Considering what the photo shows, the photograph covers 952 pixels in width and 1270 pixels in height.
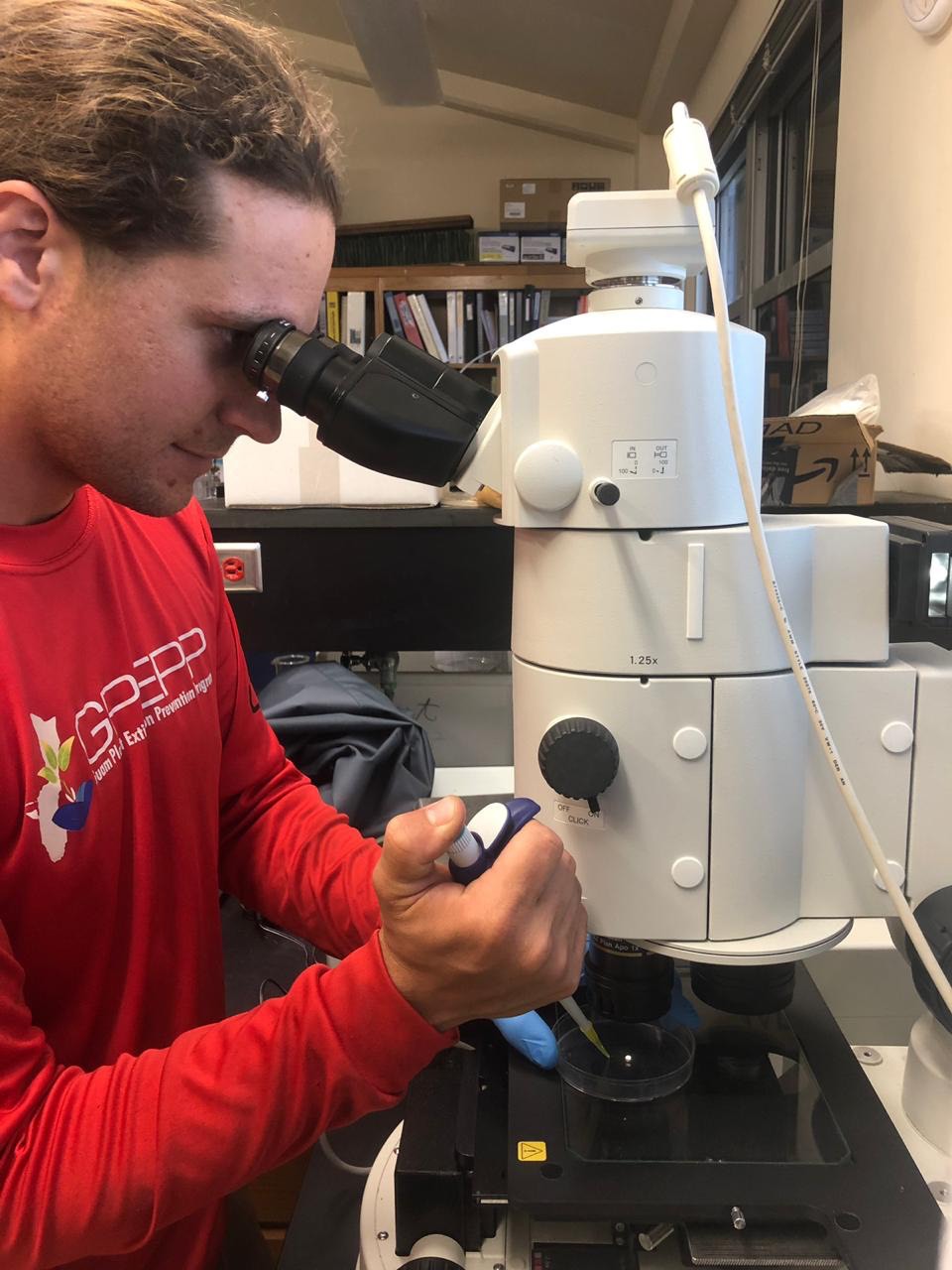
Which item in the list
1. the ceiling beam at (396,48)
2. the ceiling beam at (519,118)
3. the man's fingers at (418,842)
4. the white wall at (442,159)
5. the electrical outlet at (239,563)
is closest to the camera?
the man's fingers at (418,842)

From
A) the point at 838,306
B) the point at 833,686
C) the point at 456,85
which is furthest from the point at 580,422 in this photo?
the point at 456,85

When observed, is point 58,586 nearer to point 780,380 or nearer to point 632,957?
point 632,957

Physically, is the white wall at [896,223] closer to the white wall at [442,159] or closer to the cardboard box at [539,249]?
the cardboard box at [539,249]

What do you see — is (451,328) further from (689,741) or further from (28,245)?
(689,741)

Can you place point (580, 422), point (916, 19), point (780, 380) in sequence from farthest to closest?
point (780, 380)
point (916, 19)
point (580, 422)

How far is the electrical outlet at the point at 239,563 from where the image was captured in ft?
3.93

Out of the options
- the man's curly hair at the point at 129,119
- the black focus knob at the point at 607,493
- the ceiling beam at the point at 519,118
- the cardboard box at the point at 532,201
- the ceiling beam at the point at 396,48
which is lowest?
the black focus knob at the point at 607,493

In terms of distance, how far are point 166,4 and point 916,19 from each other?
38.1 inches

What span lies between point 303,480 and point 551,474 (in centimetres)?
67

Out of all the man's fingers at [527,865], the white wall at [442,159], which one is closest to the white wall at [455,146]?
the white wall at [442,159]

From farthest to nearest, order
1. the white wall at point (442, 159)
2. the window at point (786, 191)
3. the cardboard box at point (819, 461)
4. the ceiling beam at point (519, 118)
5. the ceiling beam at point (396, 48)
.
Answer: the white wall at point (442, 159) < the ceiling beam at point (519, 118) < the ceiling beam at point (396, 48) < the window at point (786, 191) < the cardboard box at point (819, 461)

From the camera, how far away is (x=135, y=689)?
2.49ft

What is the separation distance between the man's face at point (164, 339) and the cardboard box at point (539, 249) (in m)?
3.31

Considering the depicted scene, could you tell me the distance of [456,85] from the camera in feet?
12.9
